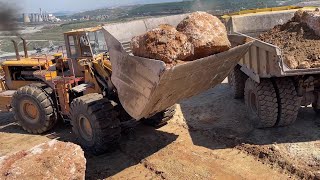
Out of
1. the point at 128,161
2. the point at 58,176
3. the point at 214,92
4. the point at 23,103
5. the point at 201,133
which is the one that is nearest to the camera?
the point at 58,176

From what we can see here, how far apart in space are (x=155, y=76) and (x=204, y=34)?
1036 millimetres

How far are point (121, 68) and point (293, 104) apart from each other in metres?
3.42

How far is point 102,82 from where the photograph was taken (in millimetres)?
7871

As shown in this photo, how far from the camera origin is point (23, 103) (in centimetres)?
912

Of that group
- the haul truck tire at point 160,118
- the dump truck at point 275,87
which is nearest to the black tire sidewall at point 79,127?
the haul truck tire at point 160,118

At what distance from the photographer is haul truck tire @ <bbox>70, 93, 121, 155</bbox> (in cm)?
712

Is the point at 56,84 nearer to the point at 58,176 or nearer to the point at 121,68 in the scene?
the point at 121,68

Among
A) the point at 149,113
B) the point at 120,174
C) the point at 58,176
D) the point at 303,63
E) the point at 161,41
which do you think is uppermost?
the point at 161,41

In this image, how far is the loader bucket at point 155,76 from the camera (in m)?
5.42

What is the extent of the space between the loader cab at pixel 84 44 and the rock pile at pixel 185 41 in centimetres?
222

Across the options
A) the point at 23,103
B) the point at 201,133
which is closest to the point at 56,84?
the point at 23,103

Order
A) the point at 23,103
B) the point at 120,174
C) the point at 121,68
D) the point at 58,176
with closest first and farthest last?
the point at 58,176 < the point at 121,68 < the point at 120,174 < the point at 23,103

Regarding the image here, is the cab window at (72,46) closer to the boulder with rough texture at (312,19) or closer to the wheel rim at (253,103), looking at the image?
the wheel rim at (253,103)

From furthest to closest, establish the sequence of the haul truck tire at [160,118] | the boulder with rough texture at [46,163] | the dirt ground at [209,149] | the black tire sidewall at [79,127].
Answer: the haul truck tire at [160,118]
the black tire sidewall at [79,127]
the dirt ground at [209,149]
the boulder with rough texture at [46,163]
